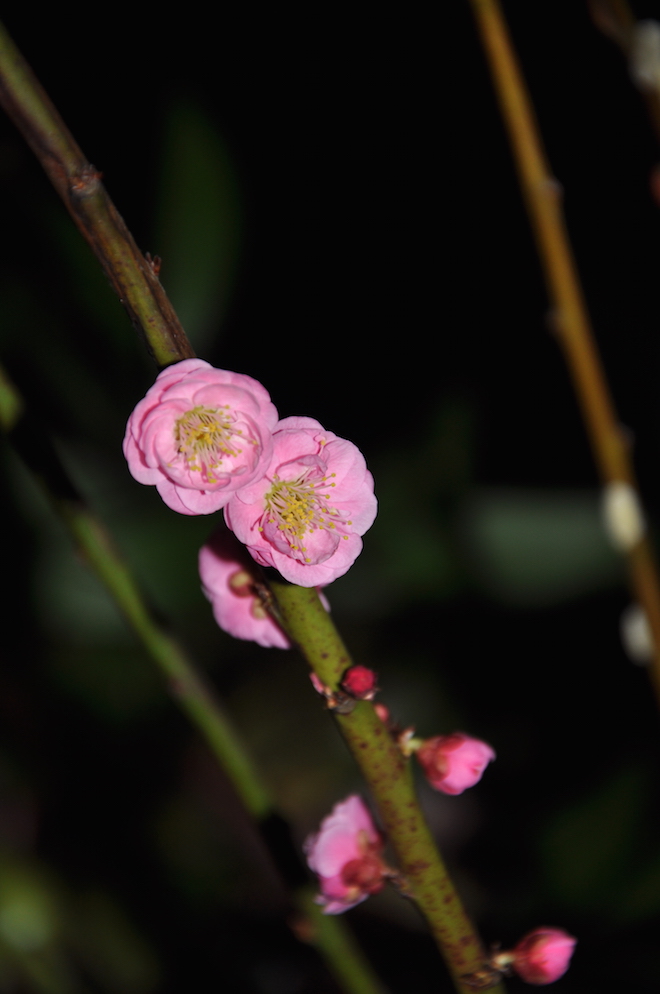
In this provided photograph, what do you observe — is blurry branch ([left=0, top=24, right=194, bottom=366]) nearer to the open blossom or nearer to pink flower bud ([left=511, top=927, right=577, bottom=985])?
the open blossom

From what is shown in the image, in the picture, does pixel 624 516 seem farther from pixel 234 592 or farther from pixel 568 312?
pixel 234 592

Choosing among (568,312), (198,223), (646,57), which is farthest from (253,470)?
(198,223)

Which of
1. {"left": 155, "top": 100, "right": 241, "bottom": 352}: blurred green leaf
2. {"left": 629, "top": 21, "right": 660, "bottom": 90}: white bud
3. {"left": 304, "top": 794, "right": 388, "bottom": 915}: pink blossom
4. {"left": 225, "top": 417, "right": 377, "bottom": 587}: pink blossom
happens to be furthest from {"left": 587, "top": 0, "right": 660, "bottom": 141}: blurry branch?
{"left": 155, "top": 100, "right": 241, "bottom": 352}: blurred green leaf

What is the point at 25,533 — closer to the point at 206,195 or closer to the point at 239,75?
the point at 206,195

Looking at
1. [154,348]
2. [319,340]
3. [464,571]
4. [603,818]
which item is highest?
[319,340]

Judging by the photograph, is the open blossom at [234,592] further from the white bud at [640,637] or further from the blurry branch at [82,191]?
the white bud at [640,637]

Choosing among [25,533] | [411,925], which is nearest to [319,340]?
[25,533]

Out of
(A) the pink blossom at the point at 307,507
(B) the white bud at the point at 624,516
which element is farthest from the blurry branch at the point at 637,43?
(A) the pink blossom at the point at 307,507
